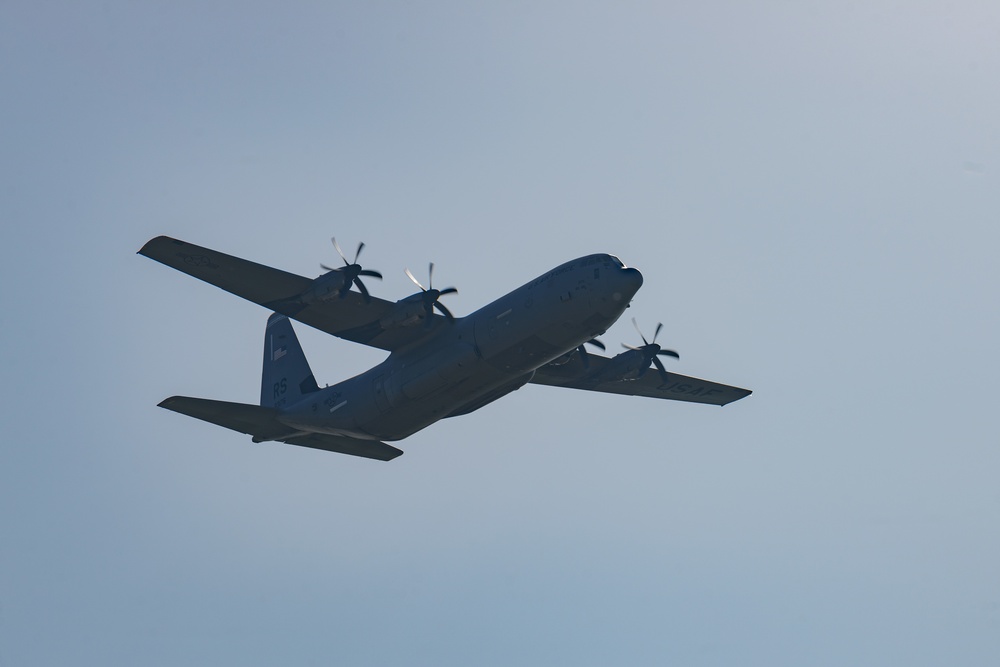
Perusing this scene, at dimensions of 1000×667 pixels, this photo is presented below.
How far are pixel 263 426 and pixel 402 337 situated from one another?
6477 mm

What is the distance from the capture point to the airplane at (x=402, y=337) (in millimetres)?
35812

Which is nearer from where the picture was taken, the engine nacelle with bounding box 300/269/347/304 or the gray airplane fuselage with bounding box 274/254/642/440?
the gray airplane fuselage with bounding box 274/254/642/440

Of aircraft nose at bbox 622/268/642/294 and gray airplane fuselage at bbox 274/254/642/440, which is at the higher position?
aircraft nose at bbox 622/268/642/294

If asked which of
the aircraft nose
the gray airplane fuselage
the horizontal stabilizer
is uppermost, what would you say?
the aircraft nose

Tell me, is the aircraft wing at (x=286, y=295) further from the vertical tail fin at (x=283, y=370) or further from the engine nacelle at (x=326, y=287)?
the vertical tail fin at (x=283, y=370)

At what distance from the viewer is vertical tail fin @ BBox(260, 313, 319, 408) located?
43.9 meters

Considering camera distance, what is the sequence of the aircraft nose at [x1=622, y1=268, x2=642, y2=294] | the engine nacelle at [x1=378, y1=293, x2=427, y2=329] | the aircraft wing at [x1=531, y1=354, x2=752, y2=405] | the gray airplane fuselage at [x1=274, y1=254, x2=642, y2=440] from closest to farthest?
1. the aircraft nose at [x1=622, y1=268, x2=642, y2=294]
2. the gray airplane fuselage at [x1=274, y1=254, x2=642, y2=440]
3. the engine nacelle at [x1=378, y1=293, x2=427, y2=329]
4. the aircraft wing at [x1=531, y1=354, x2=752, y2=405]

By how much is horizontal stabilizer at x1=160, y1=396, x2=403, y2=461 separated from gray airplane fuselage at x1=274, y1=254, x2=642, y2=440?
718mm

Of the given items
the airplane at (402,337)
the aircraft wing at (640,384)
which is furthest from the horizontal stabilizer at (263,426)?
the aircraft wing at (640,384)

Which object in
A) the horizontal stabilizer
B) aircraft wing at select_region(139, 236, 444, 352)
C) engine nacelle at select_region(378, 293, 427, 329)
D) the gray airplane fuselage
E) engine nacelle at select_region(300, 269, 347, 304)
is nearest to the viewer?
the gray airplane fuselage

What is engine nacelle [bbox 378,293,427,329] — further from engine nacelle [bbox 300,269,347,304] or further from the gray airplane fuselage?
engine nacelle [bbox 300,269,347,304]

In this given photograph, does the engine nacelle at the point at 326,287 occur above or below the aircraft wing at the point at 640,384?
above

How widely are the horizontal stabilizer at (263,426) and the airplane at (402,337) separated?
41mm

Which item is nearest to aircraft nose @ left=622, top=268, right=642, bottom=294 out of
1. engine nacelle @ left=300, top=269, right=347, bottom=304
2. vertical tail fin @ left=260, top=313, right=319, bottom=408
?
engine nacelle @ left=300, top=269, right=347, bottom=304
